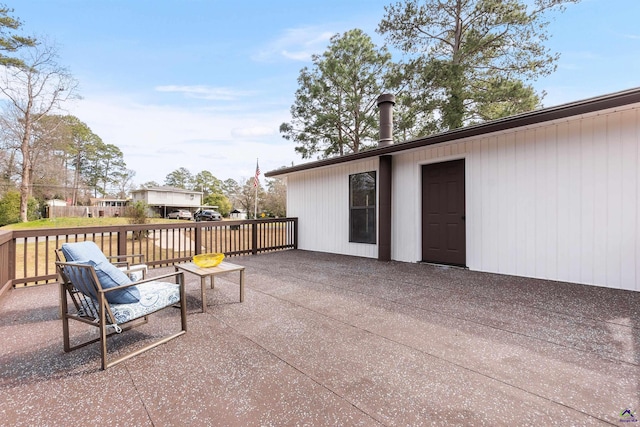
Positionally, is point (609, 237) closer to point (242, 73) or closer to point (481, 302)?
point (481, 302)

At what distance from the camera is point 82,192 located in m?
27.9

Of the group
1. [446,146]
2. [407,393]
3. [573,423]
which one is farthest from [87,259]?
[446,146]

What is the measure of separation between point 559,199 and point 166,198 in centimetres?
3457

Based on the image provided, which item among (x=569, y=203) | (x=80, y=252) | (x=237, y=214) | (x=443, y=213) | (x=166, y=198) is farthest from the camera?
(x=166, y=198)

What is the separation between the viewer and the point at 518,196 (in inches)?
173

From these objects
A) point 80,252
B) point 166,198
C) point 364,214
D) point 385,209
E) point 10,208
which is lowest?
point 80,252

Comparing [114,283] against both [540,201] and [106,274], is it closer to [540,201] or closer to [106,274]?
[106,274]

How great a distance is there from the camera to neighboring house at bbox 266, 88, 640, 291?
11.8 feet

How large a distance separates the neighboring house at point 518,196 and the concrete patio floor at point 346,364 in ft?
2.51

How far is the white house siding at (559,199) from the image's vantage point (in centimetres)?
358

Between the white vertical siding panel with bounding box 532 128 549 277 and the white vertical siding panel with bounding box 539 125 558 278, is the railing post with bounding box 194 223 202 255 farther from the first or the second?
the white vertical siding panel with bounding box 539 125 558 278

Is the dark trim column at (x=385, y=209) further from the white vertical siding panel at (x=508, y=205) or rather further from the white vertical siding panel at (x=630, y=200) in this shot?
the white vertical siding panel at (x=630, y=200)

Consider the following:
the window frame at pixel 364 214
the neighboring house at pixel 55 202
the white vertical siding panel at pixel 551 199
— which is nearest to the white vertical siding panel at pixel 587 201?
the white vertical siding panel at pixel 551 199

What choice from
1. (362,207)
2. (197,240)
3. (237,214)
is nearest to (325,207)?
(362,207)
